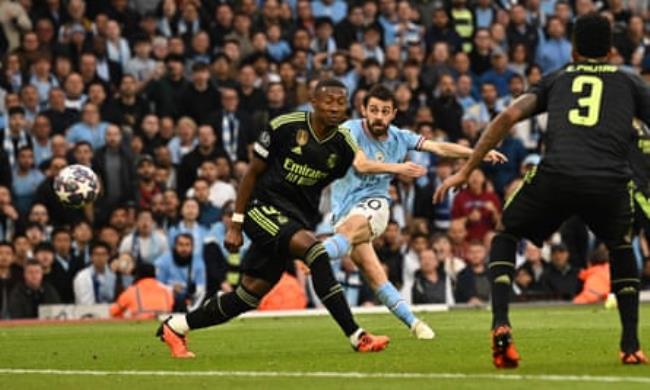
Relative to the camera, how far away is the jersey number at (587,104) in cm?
1123

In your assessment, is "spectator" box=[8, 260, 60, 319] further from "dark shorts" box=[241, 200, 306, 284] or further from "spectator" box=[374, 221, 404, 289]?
"dark shorts" box=[241, 200, 306, 284]

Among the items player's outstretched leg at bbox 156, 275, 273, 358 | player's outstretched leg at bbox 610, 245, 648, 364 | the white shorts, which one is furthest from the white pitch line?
the white shorts

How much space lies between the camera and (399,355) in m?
13.2

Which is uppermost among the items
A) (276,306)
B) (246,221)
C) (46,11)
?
(46,11)

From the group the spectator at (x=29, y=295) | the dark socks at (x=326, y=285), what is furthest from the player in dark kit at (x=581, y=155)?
the spectator at (x=29, y=295)

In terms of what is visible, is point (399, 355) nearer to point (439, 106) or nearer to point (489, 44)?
point (439, 106)

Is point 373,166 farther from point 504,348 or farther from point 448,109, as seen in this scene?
point 448,109

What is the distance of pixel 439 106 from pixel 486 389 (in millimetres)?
18201

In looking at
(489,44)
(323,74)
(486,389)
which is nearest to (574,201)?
(486,389)

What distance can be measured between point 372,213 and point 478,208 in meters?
10.2

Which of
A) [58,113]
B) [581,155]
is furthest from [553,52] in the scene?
[581,155]

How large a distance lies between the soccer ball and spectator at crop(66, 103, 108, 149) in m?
4.64

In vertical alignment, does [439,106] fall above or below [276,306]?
above

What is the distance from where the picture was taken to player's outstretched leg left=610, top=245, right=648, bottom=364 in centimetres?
1145
